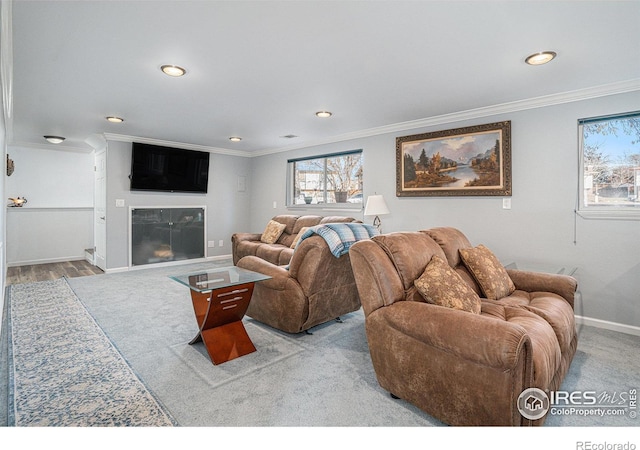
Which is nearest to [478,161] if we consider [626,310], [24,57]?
[626,310]

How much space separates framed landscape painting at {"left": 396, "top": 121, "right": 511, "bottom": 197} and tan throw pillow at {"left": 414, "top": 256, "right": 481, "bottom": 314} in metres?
2.16

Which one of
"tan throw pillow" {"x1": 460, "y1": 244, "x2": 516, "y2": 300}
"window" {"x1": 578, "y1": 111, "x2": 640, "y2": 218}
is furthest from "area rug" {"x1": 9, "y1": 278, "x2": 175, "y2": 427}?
"window" {"x1": 578, "y1": 111, "x2": 640, "y2": 218}

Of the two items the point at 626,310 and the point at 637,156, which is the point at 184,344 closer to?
the point at 626,310

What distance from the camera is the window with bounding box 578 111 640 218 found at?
305 cm

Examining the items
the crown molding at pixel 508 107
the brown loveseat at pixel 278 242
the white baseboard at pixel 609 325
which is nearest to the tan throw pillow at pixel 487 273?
the white baseboard at pixel 609 325

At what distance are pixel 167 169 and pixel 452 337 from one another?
5.70m

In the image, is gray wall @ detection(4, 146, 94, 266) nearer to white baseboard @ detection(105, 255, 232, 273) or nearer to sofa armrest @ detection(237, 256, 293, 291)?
white baseboard @ detection(105, 255, 232, 273)

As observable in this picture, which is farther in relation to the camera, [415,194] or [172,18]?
[415,194]

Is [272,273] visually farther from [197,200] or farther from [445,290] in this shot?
[197,200]

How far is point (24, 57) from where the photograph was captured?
2.52 m

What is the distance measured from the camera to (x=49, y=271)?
559cm

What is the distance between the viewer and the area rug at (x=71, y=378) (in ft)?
5.82

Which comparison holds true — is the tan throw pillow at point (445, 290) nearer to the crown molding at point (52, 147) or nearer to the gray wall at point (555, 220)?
the gray wall at point (555, 220)

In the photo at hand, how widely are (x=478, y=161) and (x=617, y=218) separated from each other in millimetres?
1385
